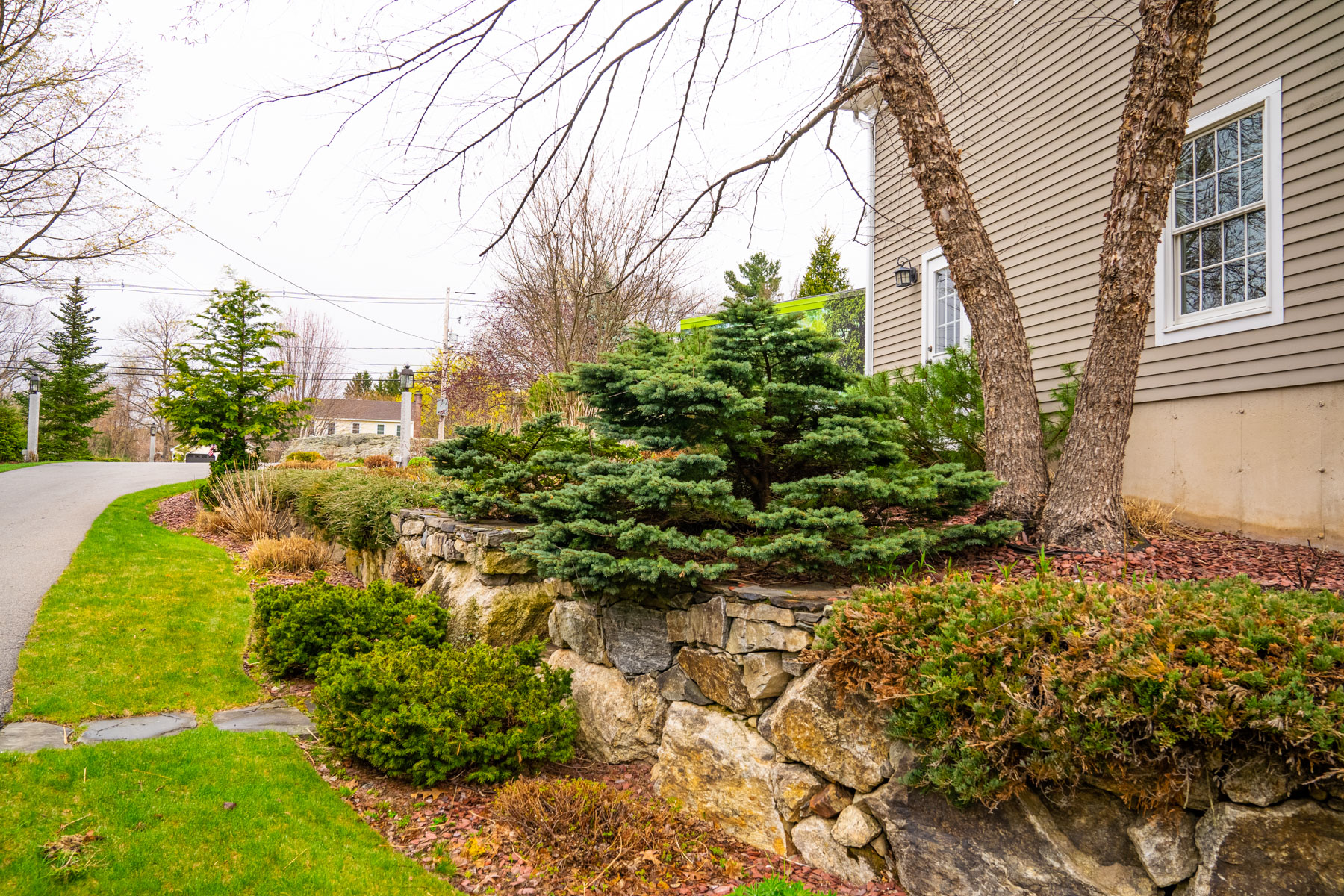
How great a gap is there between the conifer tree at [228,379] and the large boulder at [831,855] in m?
10.6

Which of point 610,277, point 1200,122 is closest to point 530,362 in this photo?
point 610,277

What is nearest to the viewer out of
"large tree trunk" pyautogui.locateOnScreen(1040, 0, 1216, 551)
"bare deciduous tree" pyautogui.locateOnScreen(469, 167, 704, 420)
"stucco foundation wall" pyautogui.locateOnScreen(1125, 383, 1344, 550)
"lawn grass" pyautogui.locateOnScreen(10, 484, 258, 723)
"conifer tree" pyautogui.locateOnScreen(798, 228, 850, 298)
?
"large tree trunk" pyautogui.locateOnScreen(1040, 0, 1216, 551)

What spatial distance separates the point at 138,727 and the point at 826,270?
18333mm

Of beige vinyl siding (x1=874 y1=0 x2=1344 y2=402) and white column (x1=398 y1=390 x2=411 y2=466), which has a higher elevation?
beige vinyl siding (x1=874 y1=0 x2=1344 y2=402)

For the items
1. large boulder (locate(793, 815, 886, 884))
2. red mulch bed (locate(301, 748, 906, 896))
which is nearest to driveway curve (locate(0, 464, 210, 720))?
red mulch bed (locate(301, 748, 906, 896))

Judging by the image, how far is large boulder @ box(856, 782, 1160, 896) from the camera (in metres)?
2.18

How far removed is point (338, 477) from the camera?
9.23m

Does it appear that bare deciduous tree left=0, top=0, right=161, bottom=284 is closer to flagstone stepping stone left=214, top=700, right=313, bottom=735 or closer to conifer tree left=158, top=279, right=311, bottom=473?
conifer tree left=158, top=279, right=311, bottom=473

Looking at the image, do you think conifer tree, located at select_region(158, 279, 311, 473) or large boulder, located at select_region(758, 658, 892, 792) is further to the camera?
conifer tree, located at select_region(158, 279, 311, 473)

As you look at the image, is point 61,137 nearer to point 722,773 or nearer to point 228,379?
point 228,379

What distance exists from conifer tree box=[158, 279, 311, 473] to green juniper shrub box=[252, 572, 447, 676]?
23.0 feet

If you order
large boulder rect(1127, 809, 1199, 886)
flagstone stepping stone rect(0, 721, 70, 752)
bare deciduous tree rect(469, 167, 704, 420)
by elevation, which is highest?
bare deciduous tree rect(469, 167, 704, 420)

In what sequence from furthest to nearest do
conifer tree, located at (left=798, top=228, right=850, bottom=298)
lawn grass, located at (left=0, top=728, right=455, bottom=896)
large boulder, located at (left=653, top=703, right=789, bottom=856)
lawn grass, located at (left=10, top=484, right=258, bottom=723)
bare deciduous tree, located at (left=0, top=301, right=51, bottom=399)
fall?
bare deciduous tree, located at (left=0, top=301, right=51, bottom=399) < conifer tree, located at (left=798, top=228, right=850, bottom=298) < lawn grass, located at (left=10, top=484, right=258, bottom=723) < large boulder, located at (left=653, top=703, right=789, bottom=856) < lawn grass, located at (left=0, top=728, right=455, bottom=896)

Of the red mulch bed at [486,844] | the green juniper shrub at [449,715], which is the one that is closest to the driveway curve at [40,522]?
the green juniper shrub at [449,715]
